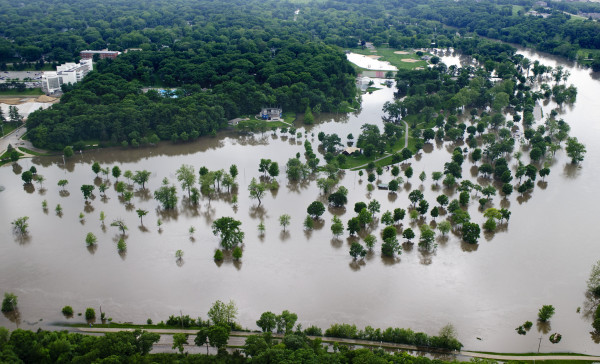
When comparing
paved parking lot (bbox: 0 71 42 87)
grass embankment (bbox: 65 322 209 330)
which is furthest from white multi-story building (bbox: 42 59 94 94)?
grass embankment (bbox: 65 322 209 330)

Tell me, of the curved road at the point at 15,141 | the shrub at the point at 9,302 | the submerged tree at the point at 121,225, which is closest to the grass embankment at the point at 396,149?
the submerged tree at the point at 121,225

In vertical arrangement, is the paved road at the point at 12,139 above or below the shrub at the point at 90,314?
above

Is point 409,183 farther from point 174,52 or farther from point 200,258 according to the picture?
point 174,52

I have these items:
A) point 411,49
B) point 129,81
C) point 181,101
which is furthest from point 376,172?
point 411,49

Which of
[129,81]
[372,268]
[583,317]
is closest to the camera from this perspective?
[583,317]

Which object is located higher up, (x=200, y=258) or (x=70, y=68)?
(x=70, y=68)

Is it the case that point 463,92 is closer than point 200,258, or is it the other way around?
point 200,258

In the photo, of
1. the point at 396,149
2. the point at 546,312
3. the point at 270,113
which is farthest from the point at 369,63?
the point at 546,312

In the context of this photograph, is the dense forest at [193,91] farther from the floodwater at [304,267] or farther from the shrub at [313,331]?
the shrub at [313,331]
